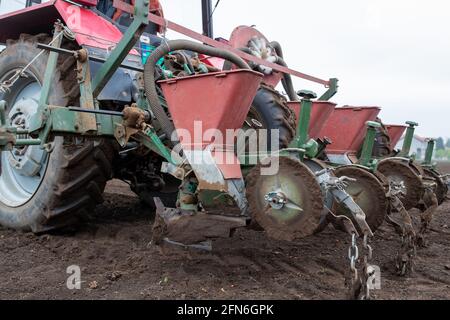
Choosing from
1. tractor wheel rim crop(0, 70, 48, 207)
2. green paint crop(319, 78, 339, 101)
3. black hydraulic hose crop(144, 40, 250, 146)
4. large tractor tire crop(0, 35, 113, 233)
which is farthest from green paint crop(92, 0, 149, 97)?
green paint crop(319, 78, 339, 101)

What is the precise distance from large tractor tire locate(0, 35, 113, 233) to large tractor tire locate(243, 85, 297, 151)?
44.9 inches

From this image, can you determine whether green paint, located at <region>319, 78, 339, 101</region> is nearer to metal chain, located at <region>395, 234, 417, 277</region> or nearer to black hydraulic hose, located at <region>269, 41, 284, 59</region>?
black hydraulic hose, located at <region>269, 41, 284, 59</region>

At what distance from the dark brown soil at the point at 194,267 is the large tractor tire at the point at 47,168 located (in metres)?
0.18

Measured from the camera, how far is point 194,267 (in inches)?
103

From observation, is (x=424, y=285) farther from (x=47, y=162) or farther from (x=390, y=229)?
(x=47, y=162)

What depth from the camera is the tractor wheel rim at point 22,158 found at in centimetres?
346

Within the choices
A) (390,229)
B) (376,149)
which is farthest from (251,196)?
(376,149)

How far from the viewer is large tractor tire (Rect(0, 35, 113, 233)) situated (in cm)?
309

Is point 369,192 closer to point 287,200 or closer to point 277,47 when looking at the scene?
point 287,200

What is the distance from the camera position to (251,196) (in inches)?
92.9

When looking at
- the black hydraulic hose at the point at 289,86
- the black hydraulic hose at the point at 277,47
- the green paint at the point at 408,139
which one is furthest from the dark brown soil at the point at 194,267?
the black hydraulic hose at the point at 277,47

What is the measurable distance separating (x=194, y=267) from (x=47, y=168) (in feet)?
4.35

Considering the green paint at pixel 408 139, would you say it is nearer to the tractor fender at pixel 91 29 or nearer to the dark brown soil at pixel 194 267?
the dark brown soil at pixel 194 267

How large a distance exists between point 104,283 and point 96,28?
183 centimetres
